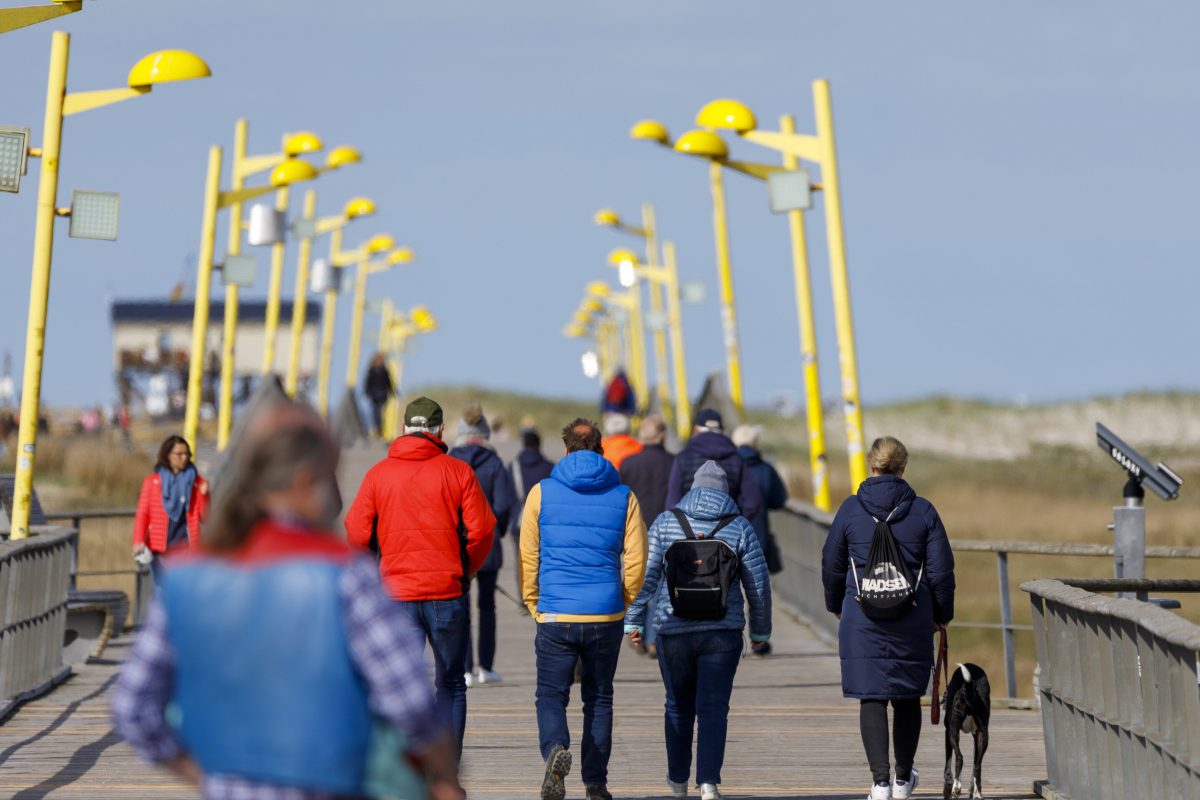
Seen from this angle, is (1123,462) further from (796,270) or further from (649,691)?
(796,270)

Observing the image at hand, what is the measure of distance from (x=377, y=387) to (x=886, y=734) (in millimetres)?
40921

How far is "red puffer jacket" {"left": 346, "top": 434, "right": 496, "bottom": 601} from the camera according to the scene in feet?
32.4

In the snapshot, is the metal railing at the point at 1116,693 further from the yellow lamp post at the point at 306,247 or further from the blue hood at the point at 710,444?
the yellow lamp post at the point at 306,247

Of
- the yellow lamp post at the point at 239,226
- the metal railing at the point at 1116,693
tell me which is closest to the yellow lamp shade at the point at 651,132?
the yellow lamp post at the point at 239,226

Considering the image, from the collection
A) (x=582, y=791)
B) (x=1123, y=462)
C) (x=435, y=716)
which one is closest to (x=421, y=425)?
(x=582, y=791)

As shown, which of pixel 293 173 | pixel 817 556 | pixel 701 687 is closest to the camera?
pixel 701 687

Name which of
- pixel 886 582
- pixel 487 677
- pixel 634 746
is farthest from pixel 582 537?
pixel 487 677

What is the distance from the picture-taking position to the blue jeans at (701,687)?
10.0m

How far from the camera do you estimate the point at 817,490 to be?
2431 centimetres

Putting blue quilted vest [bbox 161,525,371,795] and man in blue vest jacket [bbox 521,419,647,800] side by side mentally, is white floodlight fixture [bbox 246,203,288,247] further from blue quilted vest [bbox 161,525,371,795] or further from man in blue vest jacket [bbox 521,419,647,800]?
blue quilted vest [bbox 161,525,371,795]

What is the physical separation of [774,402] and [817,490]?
112984mm

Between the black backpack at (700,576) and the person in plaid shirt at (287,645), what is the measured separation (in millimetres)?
5360

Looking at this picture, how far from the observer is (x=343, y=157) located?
30.3 metres

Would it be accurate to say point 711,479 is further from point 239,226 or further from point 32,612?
point 239,226
